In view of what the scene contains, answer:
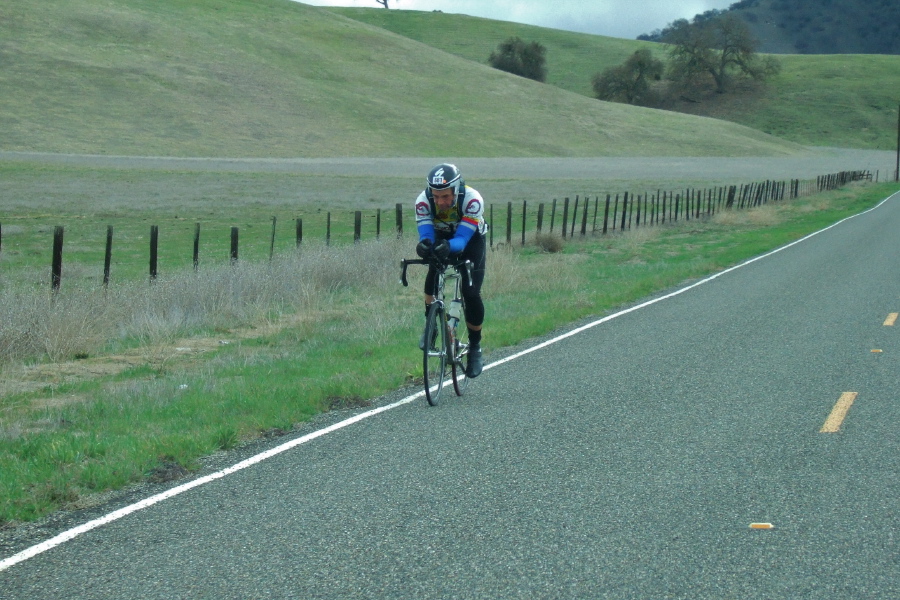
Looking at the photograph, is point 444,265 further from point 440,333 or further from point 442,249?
point 440,333

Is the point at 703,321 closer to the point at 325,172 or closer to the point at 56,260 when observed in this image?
the point at 56,260

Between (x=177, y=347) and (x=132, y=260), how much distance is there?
12.1m

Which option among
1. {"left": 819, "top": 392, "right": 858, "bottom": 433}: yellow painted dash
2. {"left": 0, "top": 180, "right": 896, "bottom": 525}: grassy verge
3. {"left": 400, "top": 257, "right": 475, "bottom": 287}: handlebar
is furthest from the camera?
{"left": 400, "top": 257, "right": 475, "bottom": 287}: handlebar

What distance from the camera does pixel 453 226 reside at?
898 centimetres

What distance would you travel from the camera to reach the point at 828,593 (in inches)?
187

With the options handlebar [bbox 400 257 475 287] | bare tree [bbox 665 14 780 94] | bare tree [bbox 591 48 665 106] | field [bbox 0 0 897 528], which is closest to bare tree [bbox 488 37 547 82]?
bare tree [bbox 591 48 665 106]

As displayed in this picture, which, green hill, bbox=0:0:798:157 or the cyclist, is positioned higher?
green hill, bbox=0:0:798:157

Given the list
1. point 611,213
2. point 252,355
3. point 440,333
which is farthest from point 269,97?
point 440,333

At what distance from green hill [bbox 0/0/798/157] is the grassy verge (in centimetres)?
4683

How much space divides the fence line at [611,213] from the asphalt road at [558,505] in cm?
1012

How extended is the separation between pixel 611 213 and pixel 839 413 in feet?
116

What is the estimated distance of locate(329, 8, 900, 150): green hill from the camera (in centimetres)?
13488

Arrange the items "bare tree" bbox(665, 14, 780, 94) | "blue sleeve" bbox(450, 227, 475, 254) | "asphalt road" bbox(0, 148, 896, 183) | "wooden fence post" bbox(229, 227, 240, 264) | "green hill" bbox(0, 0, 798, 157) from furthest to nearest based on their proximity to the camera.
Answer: "bare tree" bbox(665, 14, 780, 94)
"green hill" bbox(0, 0, 798, 157)
"asphalt road" bbox(0, 148, 896, 183)
"wooden fence post" bbox(229, 227, 240, 264)
"blue sleeve" bbox(450, 227, 475, 254)

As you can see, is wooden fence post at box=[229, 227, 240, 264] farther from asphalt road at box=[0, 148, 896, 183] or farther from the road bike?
asphalt road at box=[0, 148, 896, 183]
